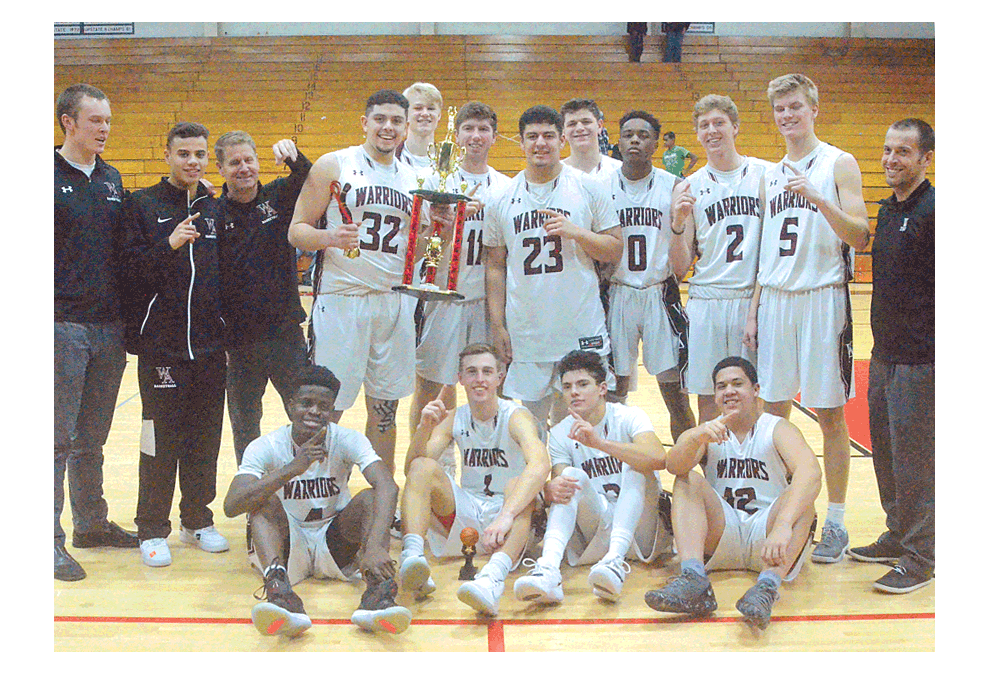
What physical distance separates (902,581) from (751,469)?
2.60ft

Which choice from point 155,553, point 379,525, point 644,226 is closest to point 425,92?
point 644,226

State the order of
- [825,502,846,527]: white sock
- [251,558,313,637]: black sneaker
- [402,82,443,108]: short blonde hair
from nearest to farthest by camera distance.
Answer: [251,558,313,637]: black sneaker → [825,502,846,527]: white sock → [402,82,443,108]: short blonde hair

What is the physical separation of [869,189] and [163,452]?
8.90 meters

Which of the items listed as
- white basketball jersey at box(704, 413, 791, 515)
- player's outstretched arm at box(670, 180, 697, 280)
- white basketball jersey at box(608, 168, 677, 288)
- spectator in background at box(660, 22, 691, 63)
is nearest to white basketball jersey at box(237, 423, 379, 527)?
white basketball jersey at box(704, 413, 791, 515)

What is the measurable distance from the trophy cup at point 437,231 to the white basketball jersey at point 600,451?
849mm

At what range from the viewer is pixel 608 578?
3.80 metres

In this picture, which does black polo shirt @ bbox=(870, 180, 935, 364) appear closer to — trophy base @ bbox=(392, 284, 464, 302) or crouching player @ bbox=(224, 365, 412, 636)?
trophy base @ bbox=(392, 284, 464, 302)

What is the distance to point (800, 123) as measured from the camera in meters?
4.45

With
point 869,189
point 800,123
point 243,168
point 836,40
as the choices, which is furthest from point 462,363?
point 836,40

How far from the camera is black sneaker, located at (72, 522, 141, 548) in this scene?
15.0ft

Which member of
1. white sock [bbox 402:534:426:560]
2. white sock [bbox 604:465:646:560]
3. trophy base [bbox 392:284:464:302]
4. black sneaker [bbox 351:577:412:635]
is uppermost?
trophy base [bbox 392:284:464:302]

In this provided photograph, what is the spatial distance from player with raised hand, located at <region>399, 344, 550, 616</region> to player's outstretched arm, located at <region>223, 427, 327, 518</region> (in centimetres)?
51

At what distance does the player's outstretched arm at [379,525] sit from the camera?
3734 millimetres

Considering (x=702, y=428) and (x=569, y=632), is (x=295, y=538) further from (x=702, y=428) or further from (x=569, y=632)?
(x=702, y=428)
